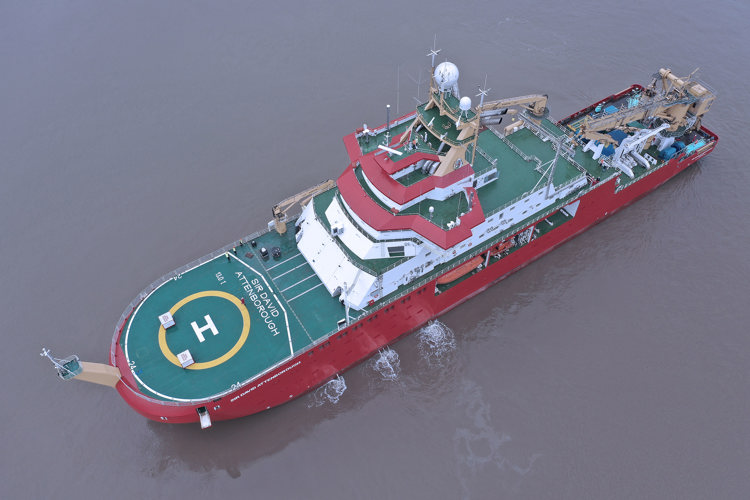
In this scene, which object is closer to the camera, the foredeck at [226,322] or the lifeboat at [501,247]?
the foredeck at [226,322]

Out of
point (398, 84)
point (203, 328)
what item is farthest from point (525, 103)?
point (203, 328)

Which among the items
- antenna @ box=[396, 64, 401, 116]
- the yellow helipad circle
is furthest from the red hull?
antenna @ box=[396, 64, 401, 116]

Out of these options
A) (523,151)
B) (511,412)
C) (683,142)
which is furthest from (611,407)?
(683,142)

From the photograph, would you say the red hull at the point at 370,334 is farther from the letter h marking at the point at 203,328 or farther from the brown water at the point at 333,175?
the letter h marking at the point at 203,328

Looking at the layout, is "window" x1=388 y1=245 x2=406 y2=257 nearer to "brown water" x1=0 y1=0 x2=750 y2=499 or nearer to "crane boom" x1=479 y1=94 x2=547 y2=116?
"brown water" x1=0 y1=0 x2=750 y2=499

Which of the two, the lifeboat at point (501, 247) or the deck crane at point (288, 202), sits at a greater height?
the deck crane at point (288, 202)

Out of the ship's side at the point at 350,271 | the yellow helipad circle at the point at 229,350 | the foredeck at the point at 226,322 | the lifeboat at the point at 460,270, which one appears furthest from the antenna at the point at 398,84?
the yellow helipad circle at the point at 229,350
